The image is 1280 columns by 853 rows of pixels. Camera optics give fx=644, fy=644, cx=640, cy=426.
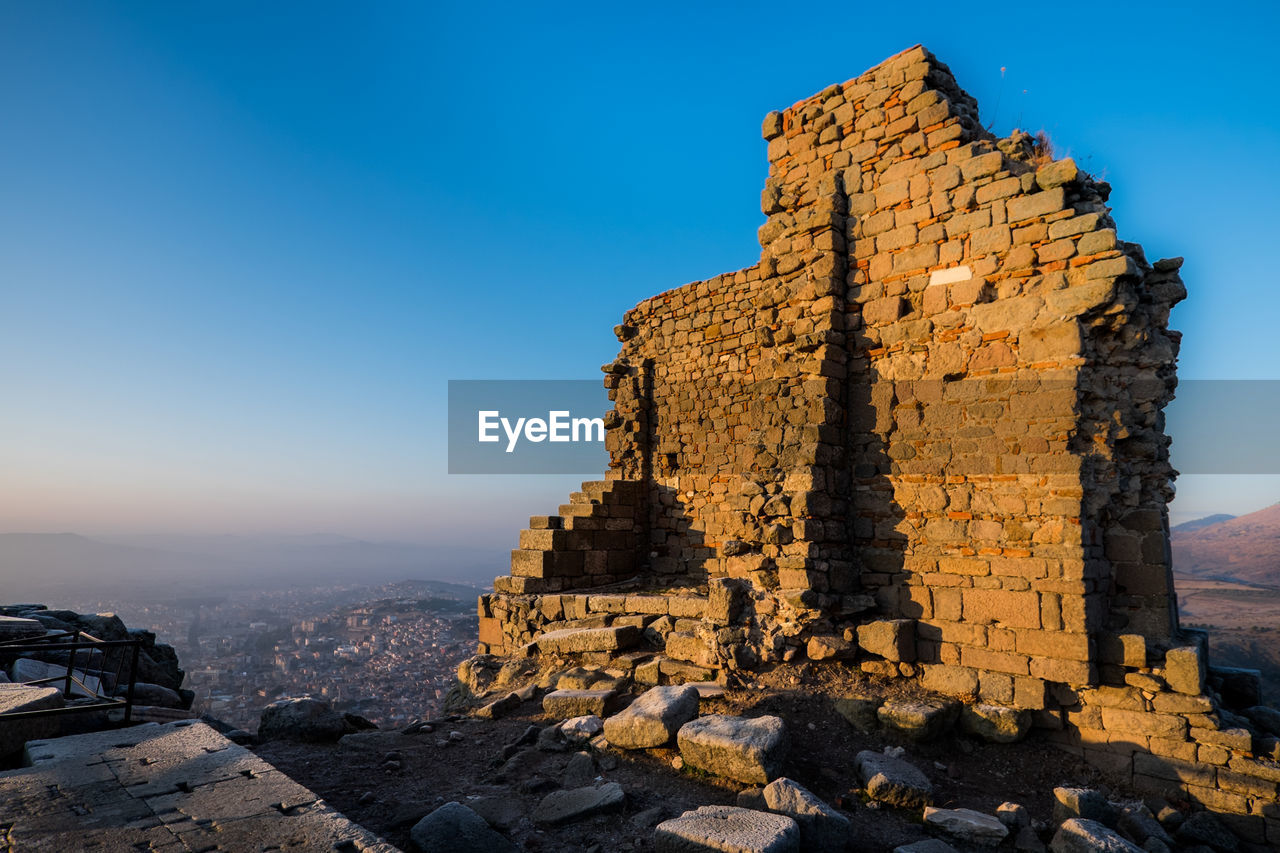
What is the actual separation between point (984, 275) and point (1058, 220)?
2.38ft

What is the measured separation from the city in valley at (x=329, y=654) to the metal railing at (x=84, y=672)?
1.25 m

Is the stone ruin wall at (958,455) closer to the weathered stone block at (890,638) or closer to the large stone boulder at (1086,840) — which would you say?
the weathered stone block at (890,638)

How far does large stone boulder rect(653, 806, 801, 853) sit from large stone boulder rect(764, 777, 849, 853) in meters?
0.15

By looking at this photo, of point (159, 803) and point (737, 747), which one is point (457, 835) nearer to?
point (159, 803)

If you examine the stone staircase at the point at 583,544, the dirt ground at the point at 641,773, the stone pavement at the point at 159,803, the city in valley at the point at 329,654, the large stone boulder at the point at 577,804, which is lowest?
the city in valley at the point at 329,654

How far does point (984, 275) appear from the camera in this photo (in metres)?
6.21

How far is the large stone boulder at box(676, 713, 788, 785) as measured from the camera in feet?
13.9

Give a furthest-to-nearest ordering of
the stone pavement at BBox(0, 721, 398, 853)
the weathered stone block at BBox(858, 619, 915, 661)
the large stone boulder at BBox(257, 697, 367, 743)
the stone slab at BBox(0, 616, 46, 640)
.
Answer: the stone slab at BBox(0, 616, 46, 640)
the weathered stone block at BBox(858, 619, 915, 661)
the large stone boulder at BBox(257, 697, 367, 743)
the stone pavement at BBox(0, 721, 398, 853)

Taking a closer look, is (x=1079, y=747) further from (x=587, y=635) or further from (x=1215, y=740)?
(x=587, y=635)

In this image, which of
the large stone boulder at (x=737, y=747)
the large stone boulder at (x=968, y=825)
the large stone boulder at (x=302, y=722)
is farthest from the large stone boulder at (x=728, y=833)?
the large stone boulder at (x=302, y=722)

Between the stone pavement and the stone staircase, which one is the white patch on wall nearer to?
the stone staircase

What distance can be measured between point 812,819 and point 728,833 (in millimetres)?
589

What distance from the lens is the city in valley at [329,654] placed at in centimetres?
1455

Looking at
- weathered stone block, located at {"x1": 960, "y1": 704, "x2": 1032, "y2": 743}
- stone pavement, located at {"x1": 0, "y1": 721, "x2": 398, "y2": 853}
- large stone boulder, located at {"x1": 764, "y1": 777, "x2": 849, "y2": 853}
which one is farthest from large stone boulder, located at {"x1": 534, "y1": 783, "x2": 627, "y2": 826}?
weathered stone block, located at {"x1": 960, "y1": 704, "x2": 1032, "y2": 743}
